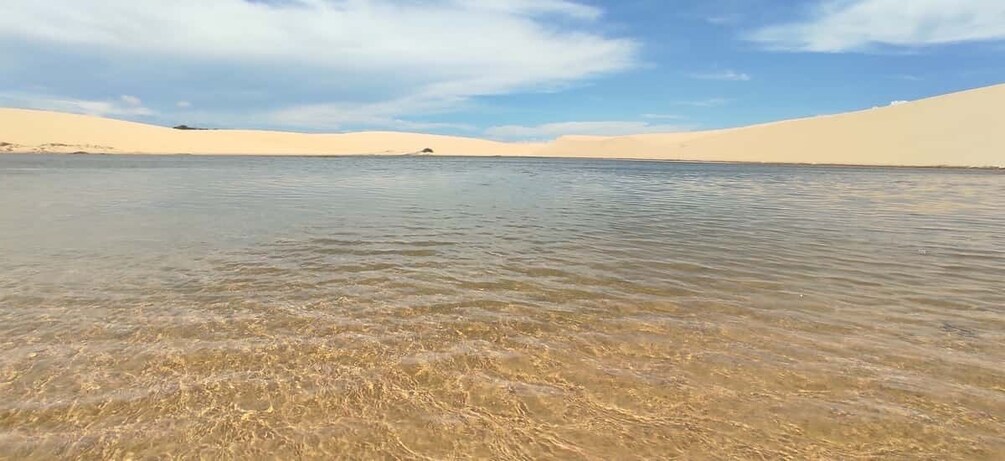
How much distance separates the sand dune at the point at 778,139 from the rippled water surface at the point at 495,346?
2190 inches

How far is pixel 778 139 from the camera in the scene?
7312 cm

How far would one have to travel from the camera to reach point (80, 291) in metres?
5.79

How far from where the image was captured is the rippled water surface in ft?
10.5

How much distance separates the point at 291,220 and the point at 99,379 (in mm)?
8116

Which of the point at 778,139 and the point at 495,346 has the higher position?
the point at 778,139

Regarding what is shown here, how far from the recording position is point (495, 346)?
4.53 m

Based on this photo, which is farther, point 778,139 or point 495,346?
point 778,139

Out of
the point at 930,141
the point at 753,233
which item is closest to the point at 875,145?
the point at 930,141

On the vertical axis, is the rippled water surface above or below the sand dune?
below

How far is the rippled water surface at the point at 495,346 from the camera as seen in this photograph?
3195 mm

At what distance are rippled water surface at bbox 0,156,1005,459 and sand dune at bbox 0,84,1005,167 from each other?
5562 centimetres

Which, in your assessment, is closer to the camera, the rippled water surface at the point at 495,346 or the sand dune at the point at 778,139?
the rippled water surface at the point at 495,346

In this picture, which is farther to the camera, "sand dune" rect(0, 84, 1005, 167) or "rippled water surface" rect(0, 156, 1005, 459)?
"sand dune" rect(0, 84, 1005, 167)

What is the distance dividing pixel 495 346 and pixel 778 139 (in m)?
81.6
